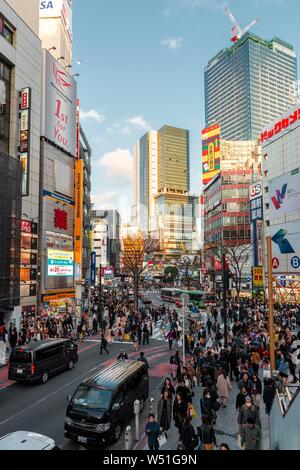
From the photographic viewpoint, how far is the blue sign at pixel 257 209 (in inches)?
2424

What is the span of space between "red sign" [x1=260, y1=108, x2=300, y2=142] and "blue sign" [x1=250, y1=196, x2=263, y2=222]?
10.3 m

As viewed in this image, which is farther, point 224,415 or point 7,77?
point 7,77

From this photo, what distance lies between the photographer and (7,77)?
35.3 m

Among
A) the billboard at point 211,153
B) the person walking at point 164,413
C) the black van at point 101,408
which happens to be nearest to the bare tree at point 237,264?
the black van at point 101,408

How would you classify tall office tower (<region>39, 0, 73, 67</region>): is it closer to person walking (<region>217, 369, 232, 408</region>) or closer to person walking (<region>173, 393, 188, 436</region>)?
person walking (<region>217, 369, 232, 408</region>)

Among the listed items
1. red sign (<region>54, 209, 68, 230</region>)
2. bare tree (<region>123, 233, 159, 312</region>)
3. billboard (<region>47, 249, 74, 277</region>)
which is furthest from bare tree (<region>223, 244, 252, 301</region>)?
red sign (<region>54, 209, 68, 230</region>)

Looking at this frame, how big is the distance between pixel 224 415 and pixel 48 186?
34187 mm

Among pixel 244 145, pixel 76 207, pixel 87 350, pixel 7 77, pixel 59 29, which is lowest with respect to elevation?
pixel 87 350

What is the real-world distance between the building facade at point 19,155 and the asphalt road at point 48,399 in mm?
10610

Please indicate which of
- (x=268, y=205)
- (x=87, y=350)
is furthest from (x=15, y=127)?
(x=268, y=205)

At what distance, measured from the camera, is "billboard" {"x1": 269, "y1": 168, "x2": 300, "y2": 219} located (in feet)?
154

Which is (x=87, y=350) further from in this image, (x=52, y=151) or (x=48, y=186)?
(x=52, y=151)

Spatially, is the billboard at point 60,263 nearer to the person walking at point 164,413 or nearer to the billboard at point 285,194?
the billboard at point 285,194
